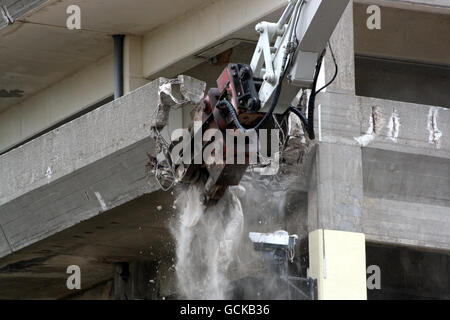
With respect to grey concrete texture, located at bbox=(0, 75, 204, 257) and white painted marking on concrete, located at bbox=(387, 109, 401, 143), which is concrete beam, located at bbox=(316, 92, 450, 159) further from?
grey concrete texture, located at bbox=(0, 75, 204, 257)

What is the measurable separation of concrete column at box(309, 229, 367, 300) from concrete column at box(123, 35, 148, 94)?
4.71m

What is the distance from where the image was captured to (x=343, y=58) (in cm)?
1856

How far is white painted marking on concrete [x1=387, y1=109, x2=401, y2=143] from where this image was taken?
18562mm

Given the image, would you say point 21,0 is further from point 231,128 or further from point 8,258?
point 231,128

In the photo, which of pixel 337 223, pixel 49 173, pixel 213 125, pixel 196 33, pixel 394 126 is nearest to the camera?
pixel 213 125

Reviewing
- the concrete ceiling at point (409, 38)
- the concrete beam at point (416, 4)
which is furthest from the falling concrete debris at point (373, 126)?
the concrete ceiling at point (409, 38)

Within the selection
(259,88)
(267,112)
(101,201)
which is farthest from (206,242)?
(267,112)

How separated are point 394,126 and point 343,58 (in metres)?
1.24

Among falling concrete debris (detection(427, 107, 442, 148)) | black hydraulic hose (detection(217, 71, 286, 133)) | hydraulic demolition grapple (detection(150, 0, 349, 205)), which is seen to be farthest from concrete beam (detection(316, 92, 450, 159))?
black hydraulic hose (detection(217, 71, 286, 133))

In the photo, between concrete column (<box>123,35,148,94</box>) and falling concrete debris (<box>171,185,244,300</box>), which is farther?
concrete column (<box>123,35,148,94</box>)

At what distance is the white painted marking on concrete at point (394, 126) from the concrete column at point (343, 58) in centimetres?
76

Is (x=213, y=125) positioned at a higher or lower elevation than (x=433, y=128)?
lower

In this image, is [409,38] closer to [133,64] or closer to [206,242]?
[133,64]

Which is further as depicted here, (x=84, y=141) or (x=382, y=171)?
(x=84, y=141)
